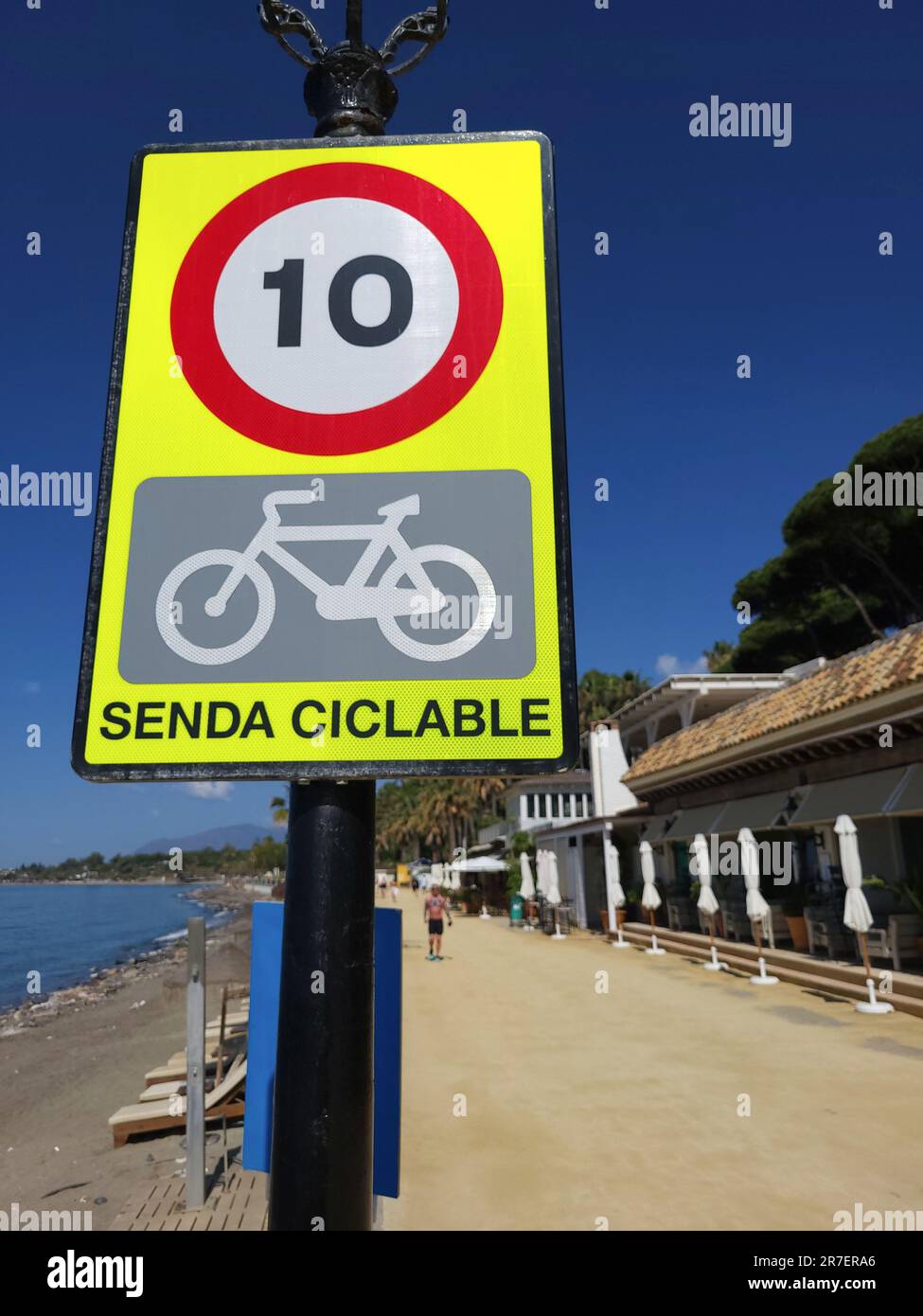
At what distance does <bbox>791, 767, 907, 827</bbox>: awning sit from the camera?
12.3 meters

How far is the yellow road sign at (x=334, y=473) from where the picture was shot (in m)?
1.27

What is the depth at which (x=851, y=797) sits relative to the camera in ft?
43.3

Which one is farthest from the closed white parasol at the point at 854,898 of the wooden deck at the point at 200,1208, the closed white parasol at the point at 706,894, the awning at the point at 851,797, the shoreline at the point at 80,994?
the shoreline at the point at 80,994

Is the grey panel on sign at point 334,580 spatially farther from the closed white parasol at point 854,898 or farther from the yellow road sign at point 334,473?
the closed white parasol at point 854,898

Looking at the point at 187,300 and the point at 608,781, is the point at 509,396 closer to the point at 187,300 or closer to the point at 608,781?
the point at 187,300

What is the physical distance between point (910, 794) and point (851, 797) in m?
1.50

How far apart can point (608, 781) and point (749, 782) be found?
25.1 ft

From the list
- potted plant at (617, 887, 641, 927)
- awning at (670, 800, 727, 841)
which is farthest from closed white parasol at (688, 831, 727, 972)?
potted plant at (617, 887, 641, 927)

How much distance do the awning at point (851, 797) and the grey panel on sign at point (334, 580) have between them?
12.5 meters

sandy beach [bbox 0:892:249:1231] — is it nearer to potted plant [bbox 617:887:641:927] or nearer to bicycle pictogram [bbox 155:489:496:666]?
bicycle pictogram [bbox 155:489:496:666]

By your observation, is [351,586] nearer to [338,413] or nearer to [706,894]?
[338,413]

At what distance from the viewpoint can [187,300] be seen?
151cm

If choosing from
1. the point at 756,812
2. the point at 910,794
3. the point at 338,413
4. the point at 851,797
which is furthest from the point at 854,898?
the point at 338,413
